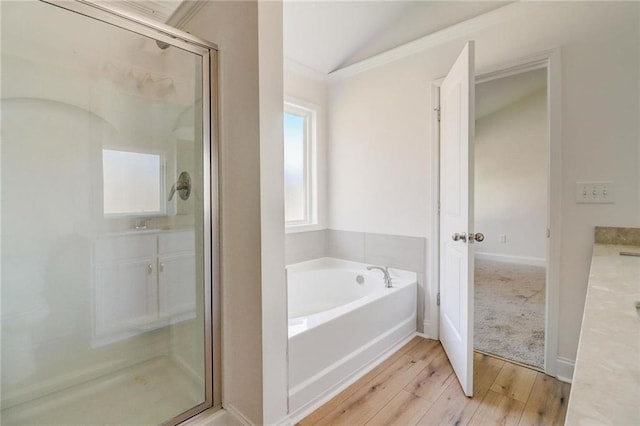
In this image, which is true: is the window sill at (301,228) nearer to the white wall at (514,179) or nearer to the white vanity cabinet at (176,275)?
the white vanity cabinet at (176,275)

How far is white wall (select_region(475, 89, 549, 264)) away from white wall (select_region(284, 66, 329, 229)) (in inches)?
141

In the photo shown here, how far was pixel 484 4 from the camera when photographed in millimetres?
2059

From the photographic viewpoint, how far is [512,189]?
16.4 ft

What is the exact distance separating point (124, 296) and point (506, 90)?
5.00m

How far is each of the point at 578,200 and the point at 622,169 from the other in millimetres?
246

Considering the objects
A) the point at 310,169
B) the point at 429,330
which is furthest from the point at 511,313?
the point at 310,169

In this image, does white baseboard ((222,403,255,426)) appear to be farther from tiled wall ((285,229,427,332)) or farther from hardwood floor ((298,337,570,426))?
tiled wall ((285,229,427,332))

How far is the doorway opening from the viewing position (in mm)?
3855

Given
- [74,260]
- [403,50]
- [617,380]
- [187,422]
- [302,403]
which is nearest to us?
[617,380]

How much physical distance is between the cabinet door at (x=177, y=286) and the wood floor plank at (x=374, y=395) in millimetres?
942

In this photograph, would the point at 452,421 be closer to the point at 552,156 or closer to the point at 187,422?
the point at 187,422

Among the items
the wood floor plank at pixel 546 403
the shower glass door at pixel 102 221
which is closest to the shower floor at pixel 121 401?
the shower glass door at pixel 102 221

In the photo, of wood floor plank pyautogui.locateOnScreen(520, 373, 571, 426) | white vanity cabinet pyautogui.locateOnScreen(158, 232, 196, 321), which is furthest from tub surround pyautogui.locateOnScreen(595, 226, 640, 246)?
white vanity cabinet pyautogui.locateOnScreen(158, 232, 196, 321)

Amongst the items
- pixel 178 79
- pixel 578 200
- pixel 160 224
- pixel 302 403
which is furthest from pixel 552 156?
pixel 160 224
